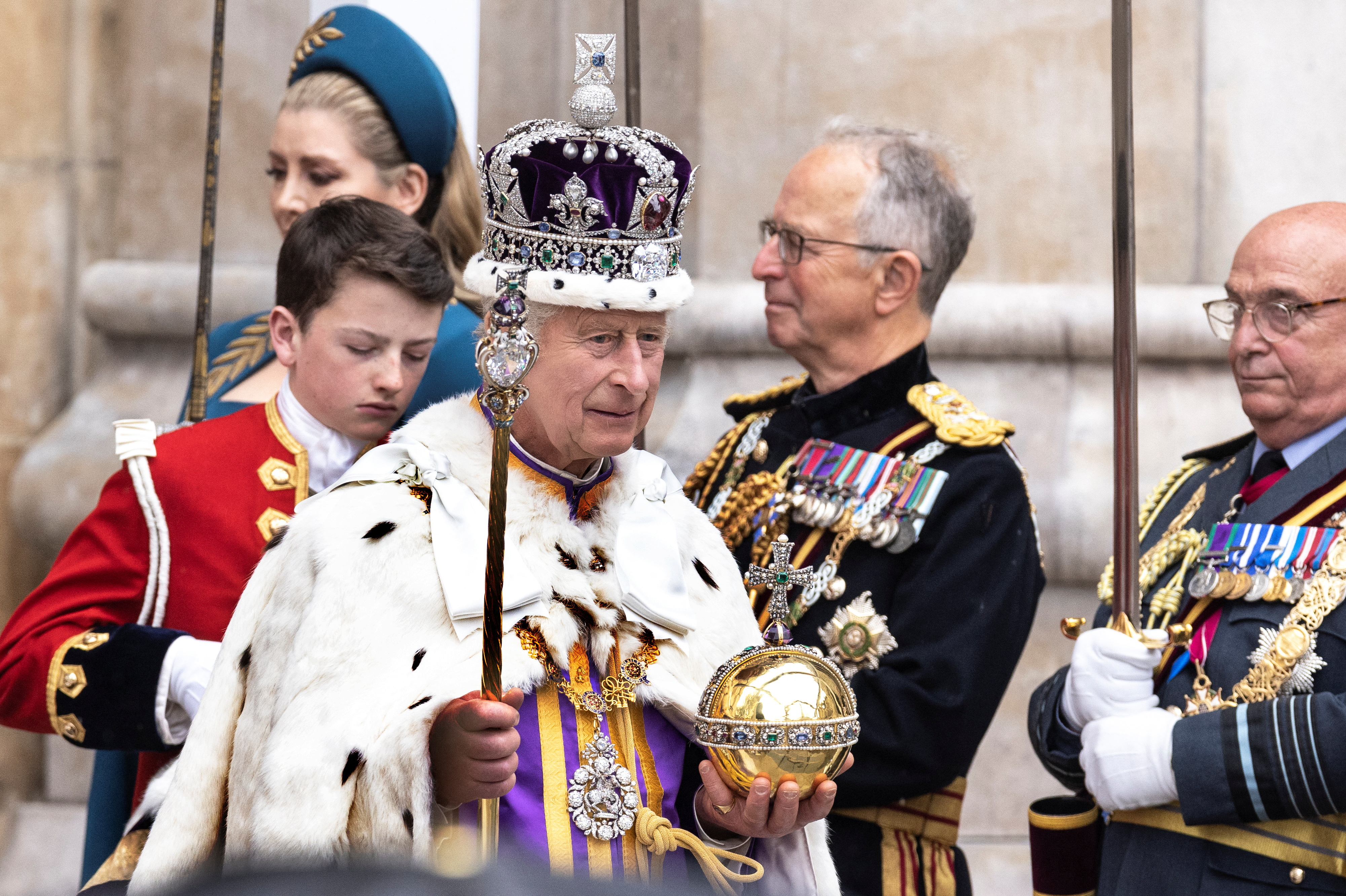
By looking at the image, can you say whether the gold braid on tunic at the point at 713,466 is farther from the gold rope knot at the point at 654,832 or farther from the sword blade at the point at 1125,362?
the gold rope knot at the point at 654,832

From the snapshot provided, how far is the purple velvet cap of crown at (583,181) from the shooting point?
2240 millimetres

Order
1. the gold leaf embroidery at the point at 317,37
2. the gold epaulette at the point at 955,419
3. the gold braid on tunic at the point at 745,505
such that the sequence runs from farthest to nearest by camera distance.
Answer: the gold leaf embroidery at the point at 317,37
the gold braid on tunic at the point at 745,505
the gold epaulette at the point at 955,419

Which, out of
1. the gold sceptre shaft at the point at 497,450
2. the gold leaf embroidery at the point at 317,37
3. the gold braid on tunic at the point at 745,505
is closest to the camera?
the gold sceptre shaft at the point at 497,450

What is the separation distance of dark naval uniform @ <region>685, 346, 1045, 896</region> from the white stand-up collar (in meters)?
0.85

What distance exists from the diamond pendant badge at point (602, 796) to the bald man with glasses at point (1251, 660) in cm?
104

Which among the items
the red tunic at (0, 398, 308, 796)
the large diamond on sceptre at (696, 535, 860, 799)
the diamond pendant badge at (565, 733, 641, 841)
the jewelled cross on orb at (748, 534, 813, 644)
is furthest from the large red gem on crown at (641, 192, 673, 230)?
the red tunic at (0, 398, 308, 796)

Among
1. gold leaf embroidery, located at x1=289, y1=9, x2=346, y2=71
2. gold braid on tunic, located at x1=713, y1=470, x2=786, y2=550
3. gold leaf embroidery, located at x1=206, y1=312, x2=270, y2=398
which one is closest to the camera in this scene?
gold braid on tunic, located at x1=713, y1=470, x2=786, y2=550

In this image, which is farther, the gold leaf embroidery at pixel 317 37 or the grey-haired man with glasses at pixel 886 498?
the gold leaf embroidery at pixel 317 37

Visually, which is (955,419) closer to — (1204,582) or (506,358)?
(1204,582)

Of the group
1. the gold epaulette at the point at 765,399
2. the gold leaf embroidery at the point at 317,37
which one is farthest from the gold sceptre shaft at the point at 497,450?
the gold leaf embroidery at the point at 317,37

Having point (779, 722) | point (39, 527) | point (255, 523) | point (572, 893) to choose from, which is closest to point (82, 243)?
point (39, 527)

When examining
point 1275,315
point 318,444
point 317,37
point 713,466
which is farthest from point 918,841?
point 317,37

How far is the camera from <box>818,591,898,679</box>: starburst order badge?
3.00m

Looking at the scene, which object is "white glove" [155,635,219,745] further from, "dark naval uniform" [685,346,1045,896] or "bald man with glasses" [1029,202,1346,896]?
"bald man with glasses" [1029,202,1346,896]
